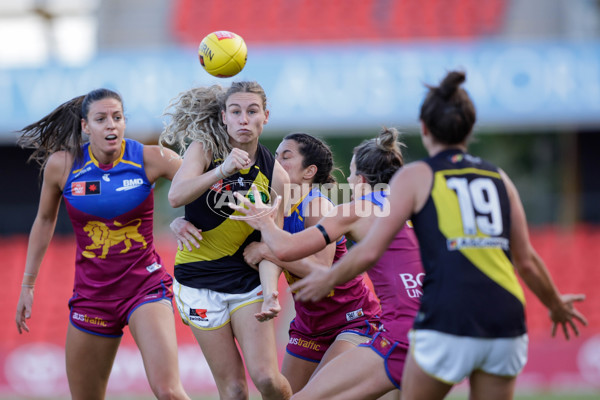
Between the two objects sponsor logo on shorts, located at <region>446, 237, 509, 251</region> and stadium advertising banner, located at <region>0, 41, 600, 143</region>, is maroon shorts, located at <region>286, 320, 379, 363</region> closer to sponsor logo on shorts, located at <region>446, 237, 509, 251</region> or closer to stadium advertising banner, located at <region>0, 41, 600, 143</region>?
sponsor logo on shorts, located at <region>446, 237, 509, 251</region>

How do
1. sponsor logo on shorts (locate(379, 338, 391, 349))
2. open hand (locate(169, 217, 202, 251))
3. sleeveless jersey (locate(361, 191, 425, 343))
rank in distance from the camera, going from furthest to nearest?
1. open hand (locate(169, 217, 202, 251))
2. sleeveless jersey (locate(361, 191, 425, 343))
3. sponsor logo on shorts (locate(379, 338, 391, 349))

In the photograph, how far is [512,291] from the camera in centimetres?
376

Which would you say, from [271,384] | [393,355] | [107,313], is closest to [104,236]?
[107,313]

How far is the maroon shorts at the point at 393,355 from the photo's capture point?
4.48m

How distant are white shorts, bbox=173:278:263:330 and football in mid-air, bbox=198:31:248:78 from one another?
5.48ft

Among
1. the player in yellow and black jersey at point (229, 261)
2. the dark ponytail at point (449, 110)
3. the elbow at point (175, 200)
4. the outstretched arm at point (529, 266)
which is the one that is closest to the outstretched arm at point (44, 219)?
the player in yellow and black jersey at point (229, 261)

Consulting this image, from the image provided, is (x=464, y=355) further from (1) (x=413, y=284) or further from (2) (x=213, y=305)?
(2) (x=213, y=305)

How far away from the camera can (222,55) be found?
5.52m

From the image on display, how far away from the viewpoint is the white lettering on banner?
37.9 ft

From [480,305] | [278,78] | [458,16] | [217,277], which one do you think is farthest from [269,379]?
[458,16]

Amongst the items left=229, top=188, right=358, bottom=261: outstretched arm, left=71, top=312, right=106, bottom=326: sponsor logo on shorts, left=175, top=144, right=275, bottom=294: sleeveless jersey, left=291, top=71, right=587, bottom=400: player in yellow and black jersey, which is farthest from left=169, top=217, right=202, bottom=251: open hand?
Result: left=291, top=71, right=587, bottom=400: player in yellow and black jersey

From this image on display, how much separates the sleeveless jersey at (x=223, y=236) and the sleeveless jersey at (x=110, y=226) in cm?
47

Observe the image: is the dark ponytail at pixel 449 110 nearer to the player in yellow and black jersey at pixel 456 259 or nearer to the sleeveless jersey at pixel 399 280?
the player in yellow and black jersey at pixel 456 259

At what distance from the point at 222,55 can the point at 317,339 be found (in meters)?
2.27
